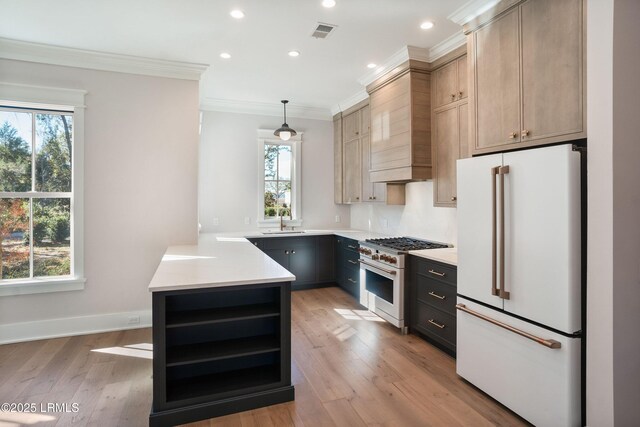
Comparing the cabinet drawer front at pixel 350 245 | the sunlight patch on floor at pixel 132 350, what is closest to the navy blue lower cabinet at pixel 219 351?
the sunlight patch on floor at pixel 132 350

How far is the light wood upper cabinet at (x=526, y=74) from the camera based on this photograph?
2.01m

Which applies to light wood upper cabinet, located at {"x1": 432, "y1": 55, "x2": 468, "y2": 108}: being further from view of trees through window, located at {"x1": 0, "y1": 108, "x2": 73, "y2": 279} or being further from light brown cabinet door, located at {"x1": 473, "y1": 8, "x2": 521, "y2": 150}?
view of trees through window, located at {"x1": 0, "y1": 108, "x2": 73, "y2": 279}

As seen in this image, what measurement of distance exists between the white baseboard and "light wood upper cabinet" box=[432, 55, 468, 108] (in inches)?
148

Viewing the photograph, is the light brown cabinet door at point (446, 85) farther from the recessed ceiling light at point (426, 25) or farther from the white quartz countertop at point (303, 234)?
the white quartz countertop at point (303, 234)

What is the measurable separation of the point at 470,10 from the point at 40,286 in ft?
14.8

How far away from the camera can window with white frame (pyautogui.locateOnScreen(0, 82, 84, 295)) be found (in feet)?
11.4

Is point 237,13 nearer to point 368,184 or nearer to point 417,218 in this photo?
point 368,184

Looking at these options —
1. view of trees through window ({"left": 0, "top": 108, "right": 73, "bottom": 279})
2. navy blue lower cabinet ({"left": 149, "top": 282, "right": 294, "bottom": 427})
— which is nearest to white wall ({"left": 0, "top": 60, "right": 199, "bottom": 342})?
view of trees through window ({"left": 0, "top": 108, "right": 73, "bottom": 279})

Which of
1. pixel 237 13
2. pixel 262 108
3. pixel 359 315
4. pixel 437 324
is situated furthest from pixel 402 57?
pixel 359 315

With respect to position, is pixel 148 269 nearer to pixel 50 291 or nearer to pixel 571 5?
pixel 50 291

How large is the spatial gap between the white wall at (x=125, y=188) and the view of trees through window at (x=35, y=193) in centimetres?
26

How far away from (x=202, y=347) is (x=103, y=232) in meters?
2.07

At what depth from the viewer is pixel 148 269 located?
3838 millimetres

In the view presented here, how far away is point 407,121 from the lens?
3.74m
